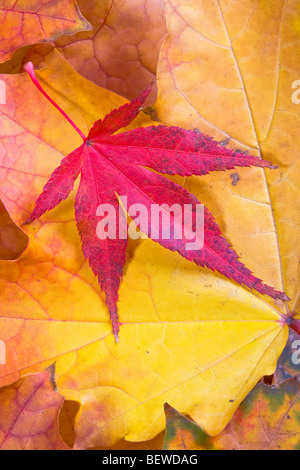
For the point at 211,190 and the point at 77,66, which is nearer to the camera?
the point at 211,190

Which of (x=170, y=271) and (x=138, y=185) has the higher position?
(x=138, y=185)

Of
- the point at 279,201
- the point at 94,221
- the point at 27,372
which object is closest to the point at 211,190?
the point at 279,201

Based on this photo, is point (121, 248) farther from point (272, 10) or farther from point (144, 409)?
point (272, 10)
